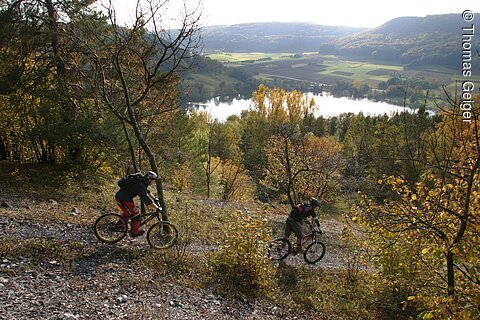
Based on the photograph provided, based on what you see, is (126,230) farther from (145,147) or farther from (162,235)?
(145,147)

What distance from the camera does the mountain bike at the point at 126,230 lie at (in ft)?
32.2

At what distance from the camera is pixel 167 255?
32.2 ft

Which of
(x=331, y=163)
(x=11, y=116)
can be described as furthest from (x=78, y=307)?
(x=331, y=163)

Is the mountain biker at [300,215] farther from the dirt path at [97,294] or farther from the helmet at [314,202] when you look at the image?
the dirt path at [97,294]

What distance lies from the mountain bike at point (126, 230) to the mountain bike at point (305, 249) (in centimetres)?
374

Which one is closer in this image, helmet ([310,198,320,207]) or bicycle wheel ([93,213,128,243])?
bicycle wheel ([93,213,128,243])

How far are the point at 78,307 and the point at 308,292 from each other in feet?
20.9

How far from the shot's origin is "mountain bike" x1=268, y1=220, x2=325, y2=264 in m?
12.2

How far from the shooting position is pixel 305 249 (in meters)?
12.5

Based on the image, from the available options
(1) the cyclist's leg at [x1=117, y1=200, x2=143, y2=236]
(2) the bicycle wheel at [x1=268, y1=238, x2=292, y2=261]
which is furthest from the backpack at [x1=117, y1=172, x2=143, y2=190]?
(2) the bicycle wheel at [x1=268, y1=238, x2=292, y2=261]

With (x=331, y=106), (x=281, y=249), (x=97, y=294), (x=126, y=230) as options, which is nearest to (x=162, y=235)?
(x=126, y=230)

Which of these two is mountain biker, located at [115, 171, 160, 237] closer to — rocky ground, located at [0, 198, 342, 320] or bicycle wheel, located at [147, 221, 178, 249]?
bicycle wheel, located at [147, 221, 178, 249]

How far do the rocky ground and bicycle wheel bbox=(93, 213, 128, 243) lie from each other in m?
0.26

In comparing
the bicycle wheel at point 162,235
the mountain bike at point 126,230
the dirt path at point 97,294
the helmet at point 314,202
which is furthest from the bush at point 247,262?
the helmet at point 314,202
